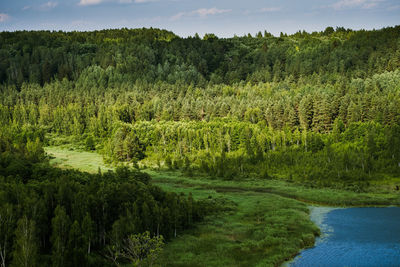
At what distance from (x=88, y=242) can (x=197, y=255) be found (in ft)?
51.0

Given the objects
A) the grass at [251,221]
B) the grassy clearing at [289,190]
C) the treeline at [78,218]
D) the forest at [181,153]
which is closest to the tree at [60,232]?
the treeline at [78,218]

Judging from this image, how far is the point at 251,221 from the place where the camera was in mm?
78562

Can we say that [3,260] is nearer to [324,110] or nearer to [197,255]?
[197,255]

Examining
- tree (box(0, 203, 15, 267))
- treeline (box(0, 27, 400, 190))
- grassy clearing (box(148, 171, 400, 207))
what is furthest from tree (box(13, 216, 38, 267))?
treeline (box(0, 27, 400, 190))

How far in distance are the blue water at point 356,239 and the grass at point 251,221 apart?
8.67 ft

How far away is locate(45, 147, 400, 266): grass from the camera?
6103 cm

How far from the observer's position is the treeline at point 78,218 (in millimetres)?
51969

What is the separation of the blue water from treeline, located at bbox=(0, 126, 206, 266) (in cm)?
2187

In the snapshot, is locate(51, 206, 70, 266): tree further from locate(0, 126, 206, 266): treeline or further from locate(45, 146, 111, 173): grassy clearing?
locate(45, 146, 111, 173): grassy clearing

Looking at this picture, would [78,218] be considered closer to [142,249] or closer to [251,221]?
[142,249]

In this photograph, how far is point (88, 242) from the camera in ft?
188

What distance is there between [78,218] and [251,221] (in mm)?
32675

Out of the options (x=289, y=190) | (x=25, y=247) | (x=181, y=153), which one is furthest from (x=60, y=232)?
(x=181, y=153)

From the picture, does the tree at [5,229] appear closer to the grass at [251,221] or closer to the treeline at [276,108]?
the grass at [251,221]
